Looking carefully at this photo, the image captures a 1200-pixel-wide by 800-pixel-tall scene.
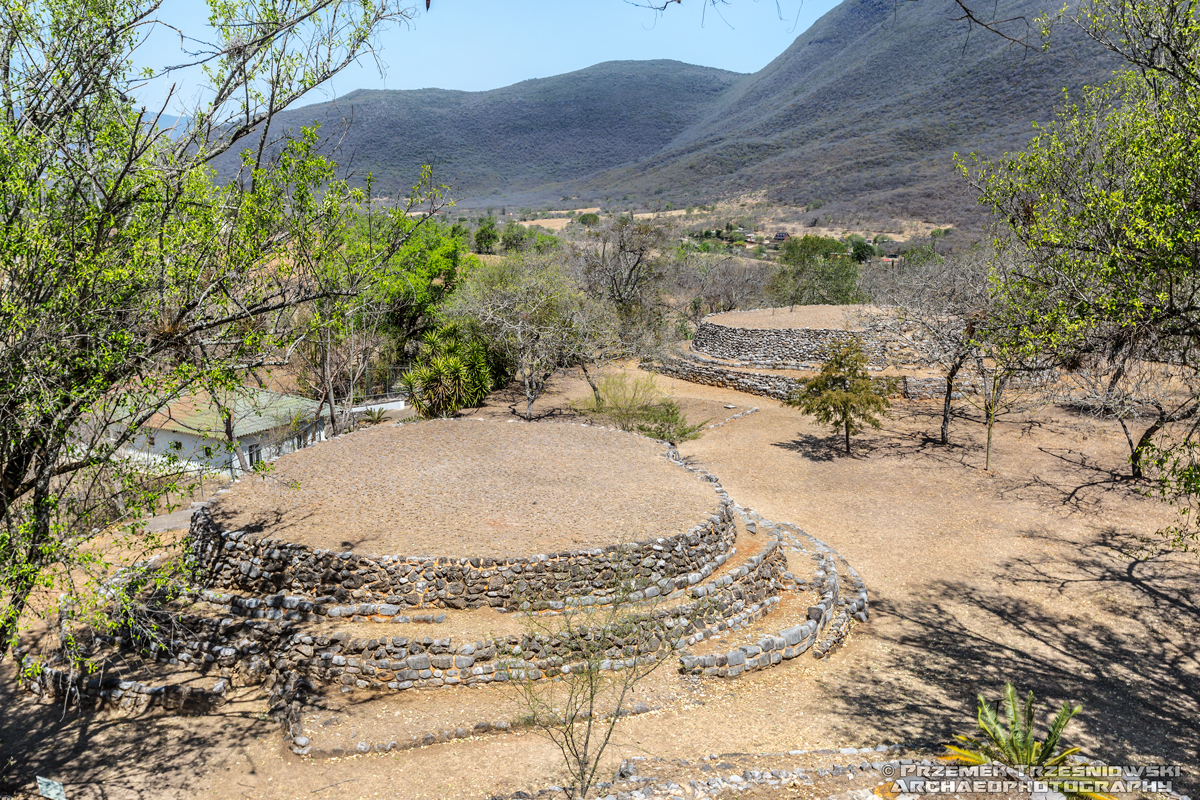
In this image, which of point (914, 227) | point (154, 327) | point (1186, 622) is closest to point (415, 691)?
point (154, 327)

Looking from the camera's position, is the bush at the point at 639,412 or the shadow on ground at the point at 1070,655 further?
the bush at the point at 639,412

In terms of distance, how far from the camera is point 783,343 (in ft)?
83.7

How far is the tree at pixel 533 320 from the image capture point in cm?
2059

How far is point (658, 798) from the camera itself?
541 cm

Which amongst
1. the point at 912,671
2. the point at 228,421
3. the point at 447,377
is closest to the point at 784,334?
the point at 447,377

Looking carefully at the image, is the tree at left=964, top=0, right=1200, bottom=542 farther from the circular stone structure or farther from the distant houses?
the distant houses

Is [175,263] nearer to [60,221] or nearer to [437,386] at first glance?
[60,221]

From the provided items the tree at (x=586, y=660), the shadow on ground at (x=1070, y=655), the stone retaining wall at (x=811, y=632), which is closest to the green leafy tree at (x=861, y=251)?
the shadow on ground at (x=1070, y=655)

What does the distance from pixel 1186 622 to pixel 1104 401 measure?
463 cm

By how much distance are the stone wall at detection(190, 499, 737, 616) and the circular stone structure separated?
16.2 meters

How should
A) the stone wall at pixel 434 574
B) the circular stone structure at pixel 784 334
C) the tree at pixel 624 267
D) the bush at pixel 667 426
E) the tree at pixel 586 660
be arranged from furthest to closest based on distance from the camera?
the tree at pixel 624 267, the circular stone structure at pixel 784 334, the bush at pixel 667 426, the stone wall at pixel 434 574, the tree at pixel 586 660

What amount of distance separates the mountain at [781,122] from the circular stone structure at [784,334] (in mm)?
11138

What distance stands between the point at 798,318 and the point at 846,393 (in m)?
12.3

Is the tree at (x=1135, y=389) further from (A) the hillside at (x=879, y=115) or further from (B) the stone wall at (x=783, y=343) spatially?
(A) the hillside at (x=879, y=115)
